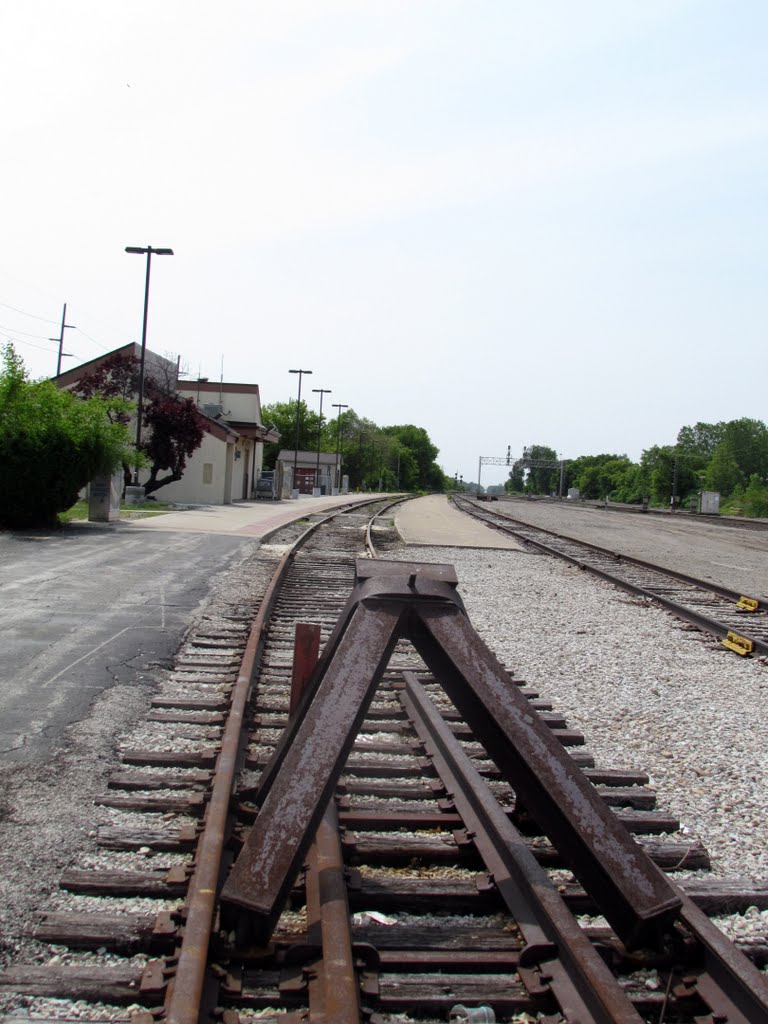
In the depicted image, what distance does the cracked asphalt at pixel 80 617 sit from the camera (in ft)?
20.8

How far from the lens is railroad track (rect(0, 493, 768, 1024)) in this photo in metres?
2.93

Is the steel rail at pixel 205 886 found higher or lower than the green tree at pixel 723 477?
lower

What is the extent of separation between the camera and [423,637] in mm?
3779

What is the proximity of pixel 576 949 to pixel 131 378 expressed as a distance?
3847 centimetres

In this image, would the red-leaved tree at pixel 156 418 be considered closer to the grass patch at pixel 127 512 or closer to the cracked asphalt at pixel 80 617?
the grass patch at pixel 127 512

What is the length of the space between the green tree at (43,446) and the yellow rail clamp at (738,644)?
14613 millimetres

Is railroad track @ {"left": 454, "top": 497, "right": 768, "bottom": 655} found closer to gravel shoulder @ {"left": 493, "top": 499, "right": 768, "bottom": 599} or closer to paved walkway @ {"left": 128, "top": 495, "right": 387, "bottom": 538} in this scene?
gravel shoulder @ {"left": 493, "top": 499, "right": 768, "bottom": 599}

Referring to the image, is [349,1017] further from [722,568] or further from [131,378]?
[131,378]

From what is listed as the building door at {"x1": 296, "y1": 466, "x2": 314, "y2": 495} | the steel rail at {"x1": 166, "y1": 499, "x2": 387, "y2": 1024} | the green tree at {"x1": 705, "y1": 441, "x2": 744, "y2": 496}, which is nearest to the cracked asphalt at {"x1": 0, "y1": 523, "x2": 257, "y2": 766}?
the steel rail at {"x1": 166, "y1": 499, "x2": 387, "y2": 1024}

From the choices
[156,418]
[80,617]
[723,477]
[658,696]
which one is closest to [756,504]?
[723,477]

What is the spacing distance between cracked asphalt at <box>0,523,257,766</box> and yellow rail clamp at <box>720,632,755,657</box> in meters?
5.41

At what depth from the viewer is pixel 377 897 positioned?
3.61 metres

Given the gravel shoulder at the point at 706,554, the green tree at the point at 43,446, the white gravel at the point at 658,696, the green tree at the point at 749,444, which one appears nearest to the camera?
the white gravel at the point at 658,696

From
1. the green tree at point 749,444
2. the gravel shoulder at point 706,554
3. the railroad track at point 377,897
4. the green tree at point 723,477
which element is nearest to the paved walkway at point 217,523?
the gravel shoulder at point 706,554
